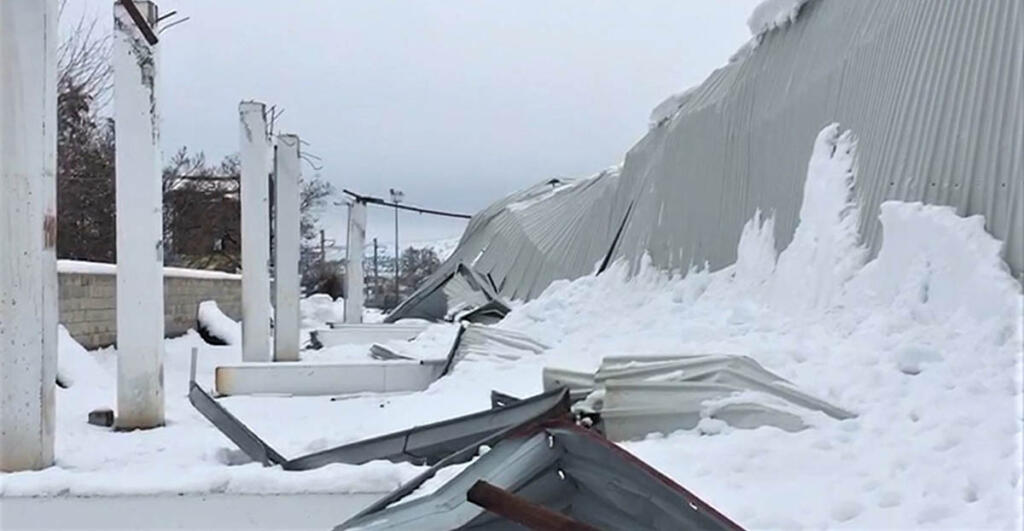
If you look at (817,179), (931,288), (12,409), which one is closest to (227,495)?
(12,409)

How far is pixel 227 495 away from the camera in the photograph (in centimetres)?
301

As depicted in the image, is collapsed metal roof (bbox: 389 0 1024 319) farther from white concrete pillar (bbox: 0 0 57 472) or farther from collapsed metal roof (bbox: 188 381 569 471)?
white concrete pillar (bbox: 0 0 57 472)

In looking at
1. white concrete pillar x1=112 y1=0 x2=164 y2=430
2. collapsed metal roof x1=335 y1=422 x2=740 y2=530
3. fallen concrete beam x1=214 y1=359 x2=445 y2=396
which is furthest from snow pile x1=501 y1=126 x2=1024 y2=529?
white concrete pillar x1=112 y1=0 x2=164 y2=430

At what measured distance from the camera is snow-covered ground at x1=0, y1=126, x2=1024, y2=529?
2.13 m

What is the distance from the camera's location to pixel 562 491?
2045 millimetres

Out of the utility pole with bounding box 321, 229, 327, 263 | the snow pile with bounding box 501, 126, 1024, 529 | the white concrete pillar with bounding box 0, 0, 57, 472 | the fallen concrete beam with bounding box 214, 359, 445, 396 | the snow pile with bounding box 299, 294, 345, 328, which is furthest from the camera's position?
the utility pole with bounding box 321, 229, 327, 263

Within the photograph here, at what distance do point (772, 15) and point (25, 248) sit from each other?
450cm

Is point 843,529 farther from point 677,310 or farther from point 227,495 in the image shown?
point 677,310

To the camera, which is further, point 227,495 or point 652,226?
point 652,226

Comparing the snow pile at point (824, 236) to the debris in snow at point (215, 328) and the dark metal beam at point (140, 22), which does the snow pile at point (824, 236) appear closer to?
the dark metal beam at point (140, 22)

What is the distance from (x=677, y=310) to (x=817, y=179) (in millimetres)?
1516

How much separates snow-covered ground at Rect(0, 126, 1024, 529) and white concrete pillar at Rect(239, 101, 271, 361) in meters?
1.87

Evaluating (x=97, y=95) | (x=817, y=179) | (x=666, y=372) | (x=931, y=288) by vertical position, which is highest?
(x=97, y=95)

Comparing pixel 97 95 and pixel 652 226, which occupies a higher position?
pixel 97 95
